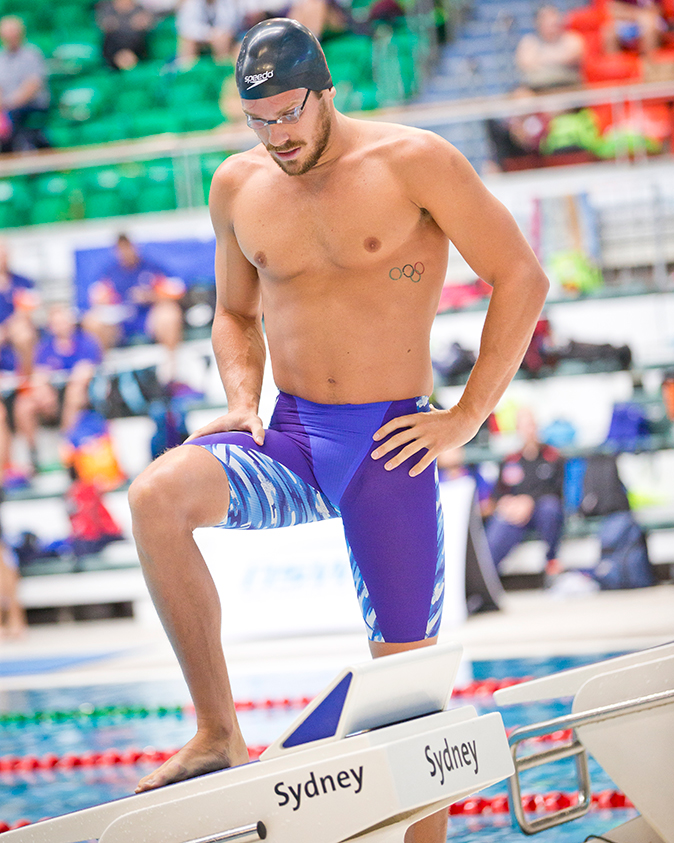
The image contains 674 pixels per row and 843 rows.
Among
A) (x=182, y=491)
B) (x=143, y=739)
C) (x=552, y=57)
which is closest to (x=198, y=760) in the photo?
(x=182, y=491)

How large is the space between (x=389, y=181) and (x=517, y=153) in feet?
22.9

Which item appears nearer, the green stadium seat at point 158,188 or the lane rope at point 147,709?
the lane rope at point 147,709

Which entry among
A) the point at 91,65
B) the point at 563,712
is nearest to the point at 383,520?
the point at 563,712

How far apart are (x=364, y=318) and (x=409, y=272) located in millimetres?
168

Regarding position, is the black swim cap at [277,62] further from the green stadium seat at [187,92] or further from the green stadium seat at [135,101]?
the green stadium seat at [135,101]

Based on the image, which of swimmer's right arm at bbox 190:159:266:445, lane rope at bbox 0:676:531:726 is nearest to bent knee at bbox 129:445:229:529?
swimmer's right arm at bbox 190:159:266:445

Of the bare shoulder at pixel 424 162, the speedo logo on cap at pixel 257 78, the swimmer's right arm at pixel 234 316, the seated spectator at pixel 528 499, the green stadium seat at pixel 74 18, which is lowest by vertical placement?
the seated spectator at pixel 528 499

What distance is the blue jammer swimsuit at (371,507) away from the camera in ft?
8.57

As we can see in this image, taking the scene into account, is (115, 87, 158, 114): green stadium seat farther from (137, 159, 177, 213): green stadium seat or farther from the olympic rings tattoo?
the olympic rings tattoo

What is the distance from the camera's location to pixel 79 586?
866cm

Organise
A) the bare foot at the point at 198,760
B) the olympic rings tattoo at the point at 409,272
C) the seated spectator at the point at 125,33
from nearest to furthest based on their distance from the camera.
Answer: the bare foot at the point at 198,760 < the olympic rings tattoo at the point at 409,272 < the seated spectator at the point at 125,33

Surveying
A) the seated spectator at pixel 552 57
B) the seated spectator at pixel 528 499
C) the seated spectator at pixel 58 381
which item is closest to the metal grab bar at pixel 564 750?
the seated spectator at pixel 528 499

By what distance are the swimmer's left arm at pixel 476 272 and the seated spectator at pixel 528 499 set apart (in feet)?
16.6

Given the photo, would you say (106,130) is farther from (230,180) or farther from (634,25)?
(230,180)
